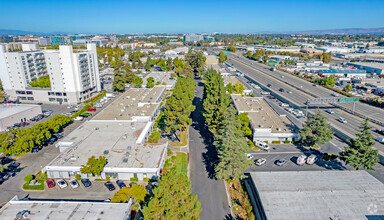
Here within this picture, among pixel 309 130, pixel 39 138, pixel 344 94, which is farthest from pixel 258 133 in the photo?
pixel 344 94

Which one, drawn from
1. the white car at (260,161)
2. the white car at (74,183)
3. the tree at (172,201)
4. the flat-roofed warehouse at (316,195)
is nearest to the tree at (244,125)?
the white car at (260,161)

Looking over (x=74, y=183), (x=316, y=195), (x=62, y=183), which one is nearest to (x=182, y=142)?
(x=74, y=183)

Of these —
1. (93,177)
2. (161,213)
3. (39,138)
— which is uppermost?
(161,213)

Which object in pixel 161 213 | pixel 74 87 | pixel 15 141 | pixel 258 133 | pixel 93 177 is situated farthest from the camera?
pixel 74 87

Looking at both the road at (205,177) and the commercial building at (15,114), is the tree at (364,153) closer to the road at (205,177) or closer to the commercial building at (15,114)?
the road at (205,177)

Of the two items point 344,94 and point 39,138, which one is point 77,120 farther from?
point 344,94
